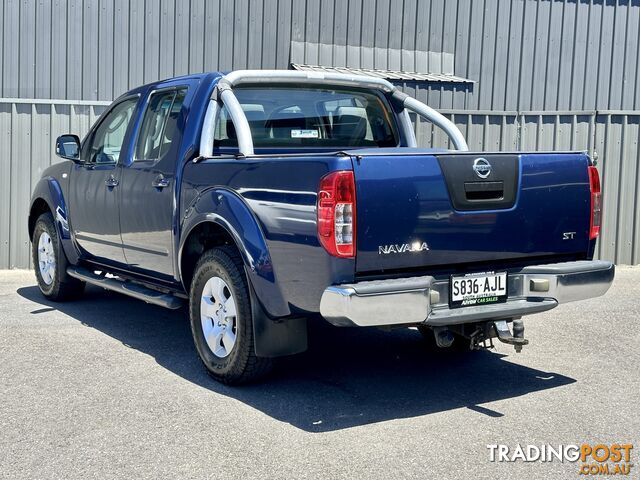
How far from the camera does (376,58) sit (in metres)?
12.8

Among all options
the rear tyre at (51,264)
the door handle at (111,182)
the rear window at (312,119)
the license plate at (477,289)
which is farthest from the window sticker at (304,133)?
the rear tyre at (51,264)

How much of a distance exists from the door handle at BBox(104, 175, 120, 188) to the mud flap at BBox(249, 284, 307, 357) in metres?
2.16

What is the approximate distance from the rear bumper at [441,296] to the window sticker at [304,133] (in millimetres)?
1855

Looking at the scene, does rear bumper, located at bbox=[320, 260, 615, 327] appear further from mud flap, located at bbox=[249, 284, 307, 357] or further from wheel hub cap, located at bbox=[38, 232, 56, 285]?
wheel hub cap, located at bbox=[38, 232, 56, 285]

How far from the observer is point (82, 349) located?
6.27 metres

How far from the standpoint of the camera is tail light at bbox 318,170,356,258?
439 centimetres

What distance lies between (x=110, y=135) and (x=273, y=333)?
10.3ft

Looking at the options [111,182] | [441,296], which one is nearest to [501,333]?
[441,296]

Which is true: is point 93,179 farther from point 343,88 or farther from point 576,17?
point 576,17

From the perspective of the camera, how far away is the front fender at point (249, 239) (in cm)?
486

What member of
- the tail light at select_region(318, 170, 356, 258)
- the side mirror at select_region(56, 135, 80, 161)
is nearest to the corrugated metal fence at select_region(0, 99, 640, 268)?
the side mirror at select_region(56, 135, 80, 161)

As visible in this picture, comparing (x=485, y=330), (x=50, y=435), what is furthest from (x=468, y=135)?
(x=50, y=435)

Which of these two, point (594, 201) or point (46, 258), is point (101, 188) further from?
point (594, 201)

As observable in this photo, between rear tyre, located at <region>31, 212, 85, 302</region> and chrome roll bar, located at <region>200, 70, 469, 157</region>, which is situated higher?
chrome roll bar, located at <region>200, 70, 469, 157</region>
